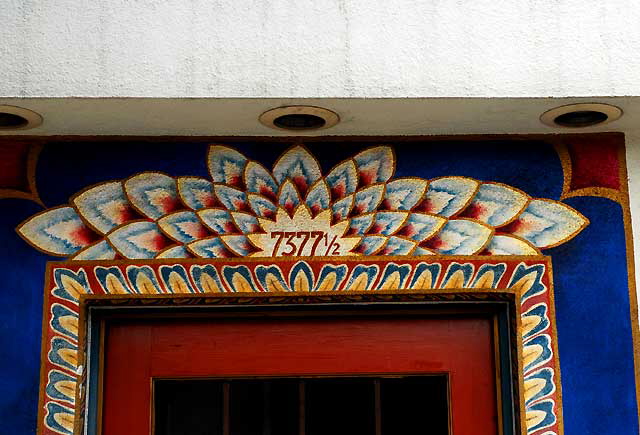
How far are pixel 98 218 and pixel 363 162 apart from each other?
825 millimetres

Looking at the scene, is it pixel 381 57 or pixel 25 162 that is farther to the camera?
pixel 25 162

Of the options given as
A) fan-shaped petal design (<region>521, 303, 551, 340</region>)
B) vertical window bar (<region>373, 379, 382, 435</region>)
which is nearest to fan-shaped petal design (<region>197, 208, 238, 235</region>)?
vertical window bar (<region>373, 379, 382, 435</region>)

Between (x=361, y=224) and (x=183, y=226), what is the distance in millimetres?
539

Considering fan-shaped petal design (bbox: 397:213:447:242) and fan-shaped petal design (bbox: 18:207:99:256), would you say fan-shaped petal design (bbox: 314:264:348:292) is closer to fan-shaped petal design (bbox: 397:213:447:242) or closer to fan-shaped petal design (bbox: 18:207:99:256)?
fan-shaped petal design (bbox: 397:213:447:242)

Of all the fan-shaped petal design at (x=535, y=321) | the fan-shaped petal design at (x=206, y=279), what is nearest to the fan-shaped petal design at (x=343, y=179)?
the fan-shaped petal design at (x=206, y=279)

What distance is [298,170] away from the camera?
9.32 ft

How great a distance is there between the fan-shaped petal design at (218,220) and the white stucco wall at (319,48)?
461mm

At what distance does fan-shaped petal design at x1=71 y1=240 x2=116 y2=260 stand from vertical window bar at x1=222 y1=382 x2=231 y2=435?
53 centimetres

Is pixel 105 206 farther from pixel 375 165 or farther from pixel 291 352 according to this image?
pixel 375 165

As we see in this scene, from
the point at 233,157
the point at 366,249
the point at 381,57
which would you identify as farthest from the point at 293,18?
the point at 366,249

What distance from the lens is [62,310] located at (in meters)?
2.75

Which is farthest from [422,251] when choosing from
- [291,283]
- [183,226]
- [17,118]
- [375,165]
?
[17,118]

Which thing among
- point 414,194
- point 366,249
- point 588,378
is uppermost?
point 414,194

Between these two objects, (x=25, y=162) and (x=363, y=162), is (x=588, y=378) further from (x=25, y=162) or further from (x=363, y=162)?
(x=25, y=162)
